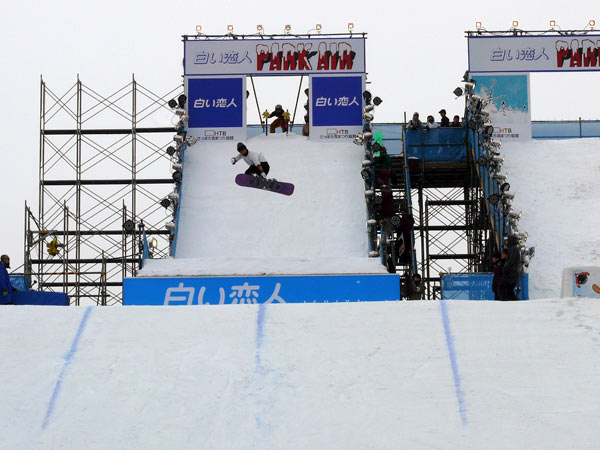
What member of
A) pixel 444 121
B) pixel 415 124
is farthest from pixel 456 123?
pixel 415 124

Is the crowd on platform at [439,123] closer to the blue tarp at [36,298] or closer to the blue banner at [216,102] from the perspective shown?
the blue banner at [216,102]

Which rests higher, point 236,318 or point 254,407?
point 236,318

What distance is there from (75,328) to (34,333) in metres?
0.33

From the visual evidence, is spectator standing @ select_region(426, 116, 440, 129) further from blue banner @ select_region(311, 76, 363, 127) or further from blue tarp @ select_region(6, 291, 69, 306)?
blue tarp @ select_region(6, 291, 69, 306)

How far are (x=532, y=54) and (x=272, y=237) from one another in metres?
7.64

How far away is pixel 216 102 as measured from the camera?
22.8 meters

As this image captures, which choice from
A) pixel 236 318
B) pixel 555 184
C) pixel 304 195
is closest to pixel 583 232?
pixel 555 184

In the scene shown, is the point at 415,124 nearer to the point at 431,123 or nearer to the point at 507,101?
the point at 431,123

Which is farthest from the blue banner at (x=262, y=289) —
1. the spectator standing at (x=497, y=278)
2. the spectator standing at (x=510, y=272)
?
the spectator standing at (x=510, y=272)

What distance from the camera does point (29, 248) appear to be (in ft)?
74.9

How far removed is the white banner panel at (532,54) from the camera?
23297mm

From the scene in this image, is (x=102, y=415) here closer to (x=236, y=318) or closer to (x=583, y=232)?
(x=236, y=318)

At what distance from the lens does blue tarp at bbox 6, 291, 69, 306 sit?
15021mm

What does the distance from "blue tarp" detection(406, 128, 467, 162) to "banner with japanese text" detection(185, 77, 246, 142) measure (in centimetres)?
337
